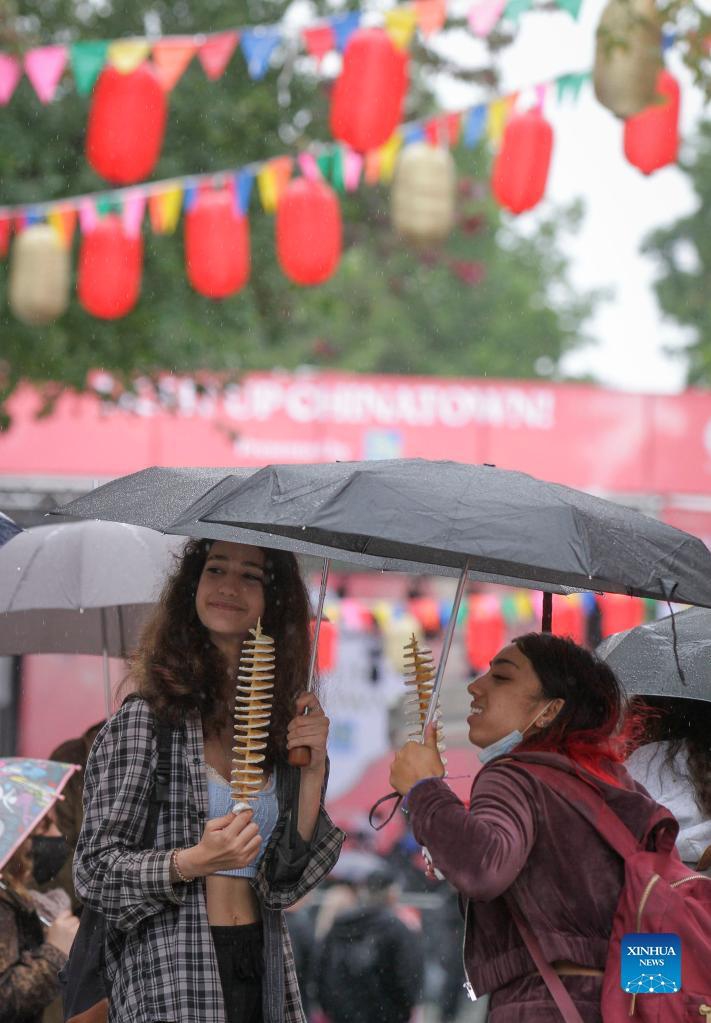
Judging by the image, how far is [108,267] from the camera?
29.0ft

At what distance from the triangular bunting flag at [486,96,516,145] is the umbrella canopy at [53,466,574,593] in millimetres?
5144

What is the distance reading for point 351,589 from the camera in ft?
37.1

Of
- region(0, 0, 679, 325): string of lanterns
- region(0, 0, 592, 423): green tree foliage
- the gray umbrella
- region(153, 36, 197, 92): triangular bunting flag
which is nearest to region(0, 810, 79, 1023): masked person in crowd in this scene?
the gray umbrella

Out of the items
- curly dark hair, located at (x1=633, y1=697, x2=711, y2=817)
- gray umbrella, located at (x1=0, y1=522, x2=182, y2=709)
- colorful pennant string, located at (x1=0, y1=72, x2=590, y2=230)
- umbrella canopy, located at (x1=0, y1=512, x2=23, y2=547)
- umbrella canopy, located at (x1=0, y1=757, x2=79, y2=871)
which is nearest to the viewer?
umbrella canopy, located at (x1=0, y1=757, x2=79, y2=871)

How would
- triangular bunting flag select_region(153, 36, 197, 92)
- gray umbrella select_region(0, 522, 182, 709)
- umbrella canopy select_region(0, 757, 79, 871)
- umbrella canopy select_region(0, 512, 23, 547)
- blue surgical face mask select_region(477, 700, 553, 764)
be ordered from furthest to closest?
1. triangular bunting flag select_region(153, 36, 197, 92)
2. gray umbrella select_region(0, 522, 182, 709)
3. umbrella canopy select_region(0, 512, 23, 547)
4. umbrella canopy select_region(0, 757, 79, 871)
5. blue surgical face mask select_region(477, 700, 553, 764)

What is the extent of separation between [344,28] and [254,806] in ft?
17.0

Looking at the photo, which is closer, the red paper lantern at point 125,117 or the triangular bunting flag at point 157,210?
the red paper lantern at point 125,117

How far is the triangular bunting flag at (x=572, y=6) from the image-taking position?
256 inches

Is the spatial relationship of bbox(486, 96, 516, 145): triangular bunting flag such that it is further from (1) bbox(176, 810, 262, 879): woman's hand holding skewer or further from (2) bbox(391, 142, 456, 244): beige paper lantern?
(1) bbox(176, 810, 262, 879): woman's hand holding skewer

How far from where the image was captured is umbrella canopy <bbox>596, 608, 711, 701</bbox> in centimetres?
376

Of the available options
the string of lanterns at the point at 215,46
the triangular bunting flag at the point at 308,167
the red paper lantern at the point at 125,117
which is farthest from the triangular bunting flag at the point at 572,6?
the triangular bunting flag at the point at 308,167

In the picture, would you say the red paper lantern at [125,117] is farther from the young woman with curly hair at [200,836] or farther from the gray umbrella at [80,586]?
the young woman with curly hair at [200,836]

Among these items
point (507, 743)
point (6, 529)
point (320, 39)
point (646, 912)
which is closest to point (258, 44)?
point (320, 39)

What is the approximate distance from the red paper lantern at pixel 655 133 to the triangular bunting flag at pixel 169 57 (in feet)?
7.20
